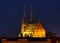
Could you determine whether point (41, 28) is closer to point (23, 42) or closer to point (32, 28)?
point (32, 28)

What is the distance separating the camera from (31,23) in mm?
22328

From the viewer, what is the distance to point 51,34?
21844 millimetres

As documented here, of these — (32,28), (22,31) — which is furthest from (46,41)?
(22,31)

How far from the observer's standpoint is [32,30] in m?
21.3

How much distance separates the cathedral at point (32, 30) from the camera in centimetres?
1982

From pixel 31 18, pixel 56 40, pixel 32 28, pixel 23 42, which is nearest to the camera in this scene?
pixel 23 42

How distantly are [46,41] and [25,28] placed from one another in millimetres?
5632

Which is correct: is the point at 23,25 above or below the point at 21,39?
above

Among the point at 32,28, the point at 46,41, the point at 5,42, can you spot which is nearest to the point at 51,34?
the point at 32,28

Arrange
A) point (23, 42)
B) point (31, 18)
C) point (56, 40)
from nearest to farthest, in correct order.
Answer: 1. point (23, 42)
2. point (56, 40)
3. point (31, 18)

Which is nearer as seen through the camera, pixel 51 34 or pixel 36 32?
pixel 36 32

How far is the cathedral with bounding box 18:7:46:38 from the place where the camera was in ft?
65.0

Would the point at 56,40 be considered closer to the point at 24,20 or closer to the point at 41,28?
the point at 41,28

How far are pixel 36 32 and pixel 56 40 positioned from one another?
1914mm
